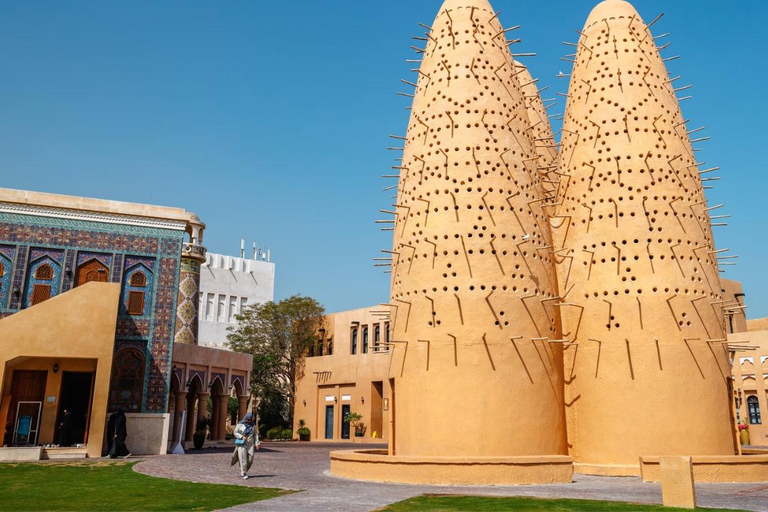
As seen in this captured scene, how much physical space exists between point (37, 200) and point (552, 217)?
1614 centimetres

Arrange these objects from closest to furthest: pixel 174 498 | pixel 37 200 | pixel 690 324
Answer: pixel 174 498 → pixel 690 324 → pixel 37 200

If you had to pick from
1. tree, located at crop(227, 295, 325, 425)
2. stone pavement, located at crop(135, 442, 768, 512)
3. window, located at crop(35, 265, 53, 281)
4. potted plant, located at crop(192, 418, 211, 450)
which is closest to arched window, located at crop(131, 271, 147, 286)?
window, located at crop(35, 265, 53, 281)

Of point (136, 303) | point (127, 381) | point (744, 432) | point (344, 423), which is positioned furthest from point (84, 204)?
point (744, 432)

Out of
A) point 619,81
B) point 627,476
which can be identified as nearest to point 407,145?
point 619,81

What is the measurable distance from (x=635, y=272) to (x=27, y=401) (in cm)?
1800

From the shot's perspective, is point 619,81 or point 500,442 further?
point 619,81

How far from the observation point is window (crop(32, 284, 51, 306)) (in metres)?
20.7

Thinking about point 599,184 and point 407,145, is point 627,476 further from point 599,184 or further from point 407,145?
point 407,145

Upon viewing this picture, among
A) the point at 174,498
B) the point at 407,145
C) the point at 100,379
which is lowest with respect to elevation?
the point at 174,498

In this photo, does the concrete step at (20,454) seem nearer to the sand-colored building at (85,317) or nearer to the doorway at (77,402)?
the sand-colored building at (85,317)

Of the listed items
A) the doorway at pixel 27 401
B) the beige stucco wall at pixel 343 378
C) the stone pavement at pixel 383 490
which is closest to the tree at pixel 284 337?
the beige stucco wall at pixel 343 378

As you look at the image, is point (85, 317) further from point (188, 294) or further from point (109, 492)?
point (188, 294)

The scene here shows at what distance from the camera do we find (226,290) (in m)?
61.1

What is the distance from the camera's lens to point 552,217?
16484 mm
